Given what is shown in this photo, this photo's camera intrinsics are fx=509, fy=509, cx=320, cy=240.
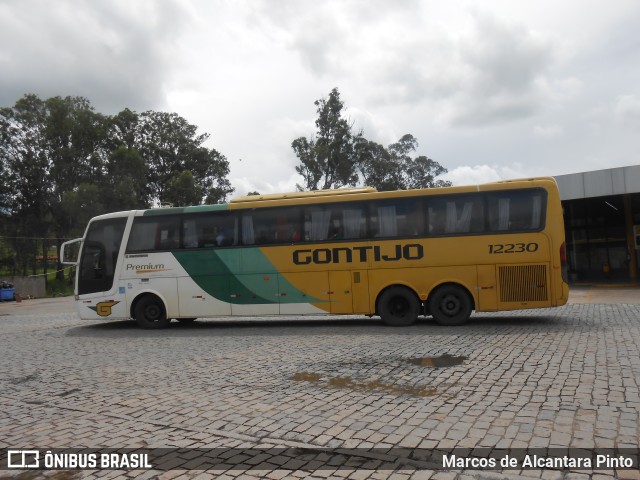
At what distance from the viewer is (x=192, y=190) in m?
48.1

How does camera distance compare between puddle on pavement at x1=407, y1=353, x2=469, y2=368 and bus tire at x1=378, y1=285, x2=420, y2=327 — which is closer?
puddle on pavement at x1=407, y1=353, x2=469, y2=368

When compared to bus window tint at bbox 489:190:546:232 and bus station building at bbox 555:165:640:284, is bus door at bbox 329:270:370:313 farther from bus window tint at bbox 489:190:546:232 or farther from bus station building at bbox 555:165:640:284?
bus station building at bbox 555:165:640:284

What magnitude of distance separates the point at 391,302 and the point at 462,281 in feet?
5.73

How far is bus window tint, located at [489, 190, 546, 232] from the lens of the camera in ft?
37.8

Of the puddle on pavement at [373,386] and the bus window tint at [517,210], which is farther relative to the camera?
the bus window tint at [517,210]

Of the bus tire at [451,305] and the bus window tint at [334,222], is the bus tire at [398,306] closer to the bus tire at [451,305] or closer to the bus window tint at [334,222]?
the bus tire at [451,305]

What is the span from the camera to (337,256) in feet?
41.0

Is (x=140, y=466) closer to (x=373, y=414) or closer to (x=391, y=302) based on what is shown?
(x=373, y=414)

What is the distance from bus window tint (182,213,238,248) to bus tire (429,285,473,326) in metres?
5.19

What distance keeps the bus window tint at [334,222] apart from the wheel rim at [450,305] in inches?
96.7

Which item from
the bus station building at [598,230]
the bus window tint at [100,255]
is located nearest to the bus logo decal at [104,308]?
the bus window tint at [100,255]

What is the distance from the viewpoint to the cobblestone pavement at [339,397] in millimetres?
4312

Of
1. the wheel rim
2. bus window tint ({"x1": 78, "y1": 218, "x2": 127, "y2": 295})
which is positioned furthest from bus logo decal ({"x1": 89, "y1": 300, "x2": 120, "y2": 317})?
the wheel rim

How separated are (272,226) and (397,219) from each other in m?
3.14
